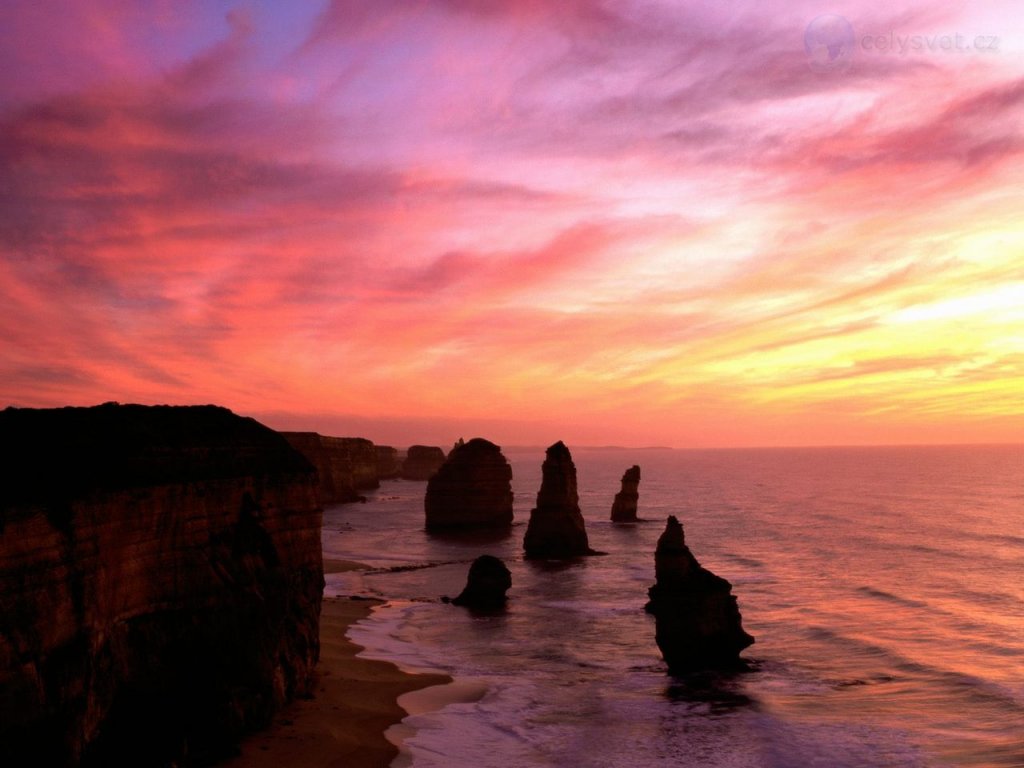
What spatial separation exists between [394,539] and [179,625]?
73.1 metres

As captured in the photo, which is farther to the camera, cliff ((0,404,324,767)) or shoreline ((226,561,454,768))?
shoreline ((226,561,454,768))

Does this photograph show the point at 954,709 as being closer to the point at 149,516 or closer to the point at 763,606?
the point at 763,606

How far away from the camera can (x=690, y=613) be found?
39.5 metres

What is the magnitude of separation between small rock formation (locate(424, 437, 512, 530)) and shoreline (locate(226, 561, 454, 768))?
203 ft

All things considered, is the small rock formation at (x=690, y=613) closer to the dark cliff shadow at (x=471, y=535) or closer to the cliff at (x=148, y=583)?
the cliff at (x=148, y=583)

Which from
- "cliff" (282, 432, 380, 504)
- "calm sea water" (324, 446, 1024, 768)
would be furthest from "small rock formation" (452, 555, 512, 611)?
"cliff" (282, 432, 380, 504)

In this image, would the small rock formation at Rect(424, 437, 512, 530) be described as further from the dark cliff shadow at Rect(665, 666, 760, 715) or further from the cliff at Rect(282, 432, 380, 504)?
the dark cliff shadow at Rect(665, 666, 760, 715)

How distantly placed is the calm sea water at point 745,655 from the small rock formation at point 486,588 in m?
1.97

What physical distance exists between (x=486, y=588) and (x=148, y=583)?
33437 millimetres

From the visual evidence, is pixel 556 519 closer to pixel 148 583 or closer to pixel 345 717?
pixel 345 717

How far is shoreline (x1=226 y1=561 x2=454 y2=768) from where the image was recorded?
1052 inches

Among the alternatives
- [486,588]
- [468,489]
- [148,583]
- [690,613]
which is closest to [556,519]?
[468,489]

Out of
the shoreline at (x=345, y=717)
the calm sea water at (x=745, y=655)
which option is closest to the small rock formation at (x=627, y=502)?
the calm sea water at (x=745, y=655)

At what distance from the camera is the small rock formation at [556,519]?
8250 centimetres
